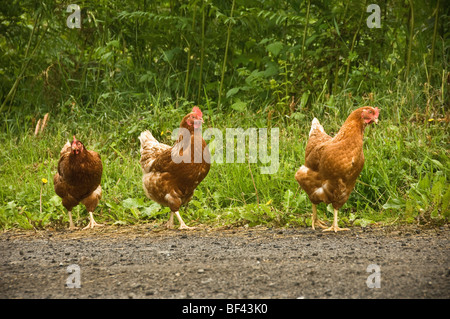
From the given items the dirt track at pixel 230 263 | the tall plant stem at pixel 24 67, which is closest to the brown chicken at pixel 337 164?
the dirt track at pixel 230 263

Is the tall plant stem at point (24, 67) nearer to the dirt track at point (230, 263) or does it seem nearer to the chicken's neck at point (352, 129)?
the dirt track at point (230, 263)

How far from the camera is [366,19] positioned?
22.1 feet

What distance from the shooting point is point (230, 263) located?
3.32 meters

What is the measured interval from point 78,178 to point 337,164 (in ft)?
8.29

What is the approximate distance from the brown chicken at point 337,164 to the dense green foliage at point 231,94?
477 mm

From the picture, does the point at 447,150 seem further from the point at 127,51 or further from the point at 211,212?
the point at 127,51

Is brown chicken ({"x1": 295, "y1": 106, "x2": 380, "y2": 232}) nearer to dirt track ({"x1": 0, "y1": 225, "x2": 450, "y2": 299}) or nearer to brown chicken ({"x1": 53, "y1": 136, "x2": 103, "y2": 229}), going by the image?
dirt track ({"x1": 0, "y1": 225, "x2": 450, "y2": 299})

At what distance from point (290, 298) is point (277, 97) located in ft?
15.4

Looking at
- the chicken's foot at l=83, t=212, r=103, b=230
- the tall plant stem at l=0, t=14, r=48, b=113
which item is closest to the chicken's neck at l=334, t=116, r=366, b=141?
the chicken's foot at l=83, t=212, r=103, b=230

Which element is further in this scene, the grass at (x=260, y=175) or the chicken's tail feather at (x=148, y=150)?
the chicken's tail feather at (x=148, y=150)

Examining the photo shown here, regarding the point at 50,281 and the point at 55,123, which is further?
the point at 55,123

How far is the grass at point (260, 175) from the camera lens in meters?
4.76

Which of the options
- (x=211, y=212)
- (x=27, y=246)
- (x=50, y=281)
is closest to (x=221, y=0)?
(x=211, y=212)

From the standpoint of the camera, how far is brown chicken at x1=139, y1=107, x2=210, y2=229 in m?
4.77
